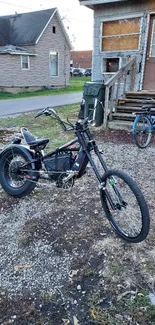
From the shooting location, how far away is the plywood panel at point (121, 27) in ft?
25.3

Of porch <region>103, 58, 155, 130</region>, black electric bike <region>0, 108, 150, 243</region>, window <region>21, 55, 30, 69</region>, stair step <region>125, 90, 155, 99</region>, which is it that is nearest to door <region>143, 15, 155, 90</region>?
porch <region>103, 58, 155, 130</region>

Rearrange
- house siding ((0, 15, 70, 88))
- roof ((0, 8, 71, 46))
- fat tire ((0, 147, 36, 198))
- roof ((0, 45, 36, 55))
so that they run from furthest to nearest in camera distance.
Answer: roof ((0, 8, 71, 46))
house siding ((0, 15, 70, 88))
roof ((0, 45, 36, 55))
fat tire ((0, 147, 36, 198))

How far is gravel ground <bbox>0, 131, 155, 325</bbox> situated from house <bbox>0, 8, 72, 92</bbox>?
53.6 ft

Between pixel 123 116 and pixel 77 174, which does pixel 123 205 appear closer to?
pixel 77 174

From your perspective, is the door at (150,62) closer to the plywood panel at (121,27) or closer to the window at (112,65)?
the plywood panel at (121,27)

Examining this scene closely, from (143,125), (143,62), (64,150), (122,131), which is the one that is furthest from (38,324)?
(143,62)

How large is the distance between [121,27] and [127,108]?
2824mm

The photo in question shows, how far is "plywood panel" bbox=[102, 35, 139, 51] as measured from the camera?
25.9ft

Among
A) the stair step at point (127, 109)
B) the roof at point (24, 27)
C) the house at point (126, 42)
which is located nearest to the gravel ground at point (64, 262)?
the stair step at point (127, 109)

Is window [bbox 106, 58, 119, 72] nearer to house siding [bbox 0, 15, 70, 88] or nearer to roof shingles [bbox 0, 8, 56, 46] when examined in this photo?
house siding [bbox 0, 15, 70, 88]

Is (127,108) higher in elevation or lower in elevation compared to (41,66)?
lower

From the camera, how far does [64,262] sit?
2.25 meters

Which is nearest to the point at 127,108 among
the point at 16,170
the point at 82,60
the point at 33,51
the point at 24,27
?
the point at 16,170

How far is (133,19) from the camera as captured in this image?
25.3 feet
